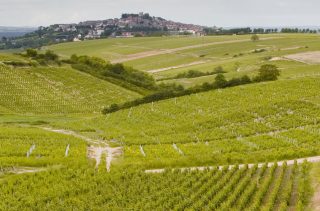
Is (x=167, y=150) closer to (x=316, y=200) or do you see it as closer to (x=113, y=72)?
(x=316, y=200)

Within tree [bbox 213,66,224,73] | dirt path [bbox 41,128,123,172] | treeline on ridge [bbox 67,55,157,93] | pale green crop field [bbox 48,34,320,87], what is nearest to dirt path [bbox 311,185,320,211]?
dirt path [bbox 41,128,123,172]

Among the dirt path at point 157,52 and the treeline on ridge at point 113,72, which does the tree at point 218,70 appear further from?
the dirt path at point 157,52

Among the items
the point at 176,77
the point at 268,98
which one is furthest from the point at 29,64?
the point at 268,98

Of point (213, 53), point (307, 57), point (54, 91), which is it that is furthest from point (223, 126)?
point (213, 53)

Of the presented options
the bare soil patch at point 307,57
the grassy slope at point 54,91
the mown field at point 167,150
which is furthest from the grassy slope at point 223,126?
the bare soil patch at point 307,57

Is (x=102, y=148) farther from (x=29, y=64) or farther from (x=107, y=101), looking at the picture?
(x=29, y=64)

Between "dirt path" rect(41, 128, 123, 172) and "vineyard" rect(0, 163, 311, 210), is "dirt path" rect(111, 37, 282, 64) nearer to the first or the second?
"dirt path" rect(41, 128, 123, 172)
